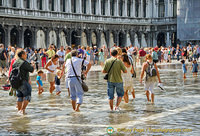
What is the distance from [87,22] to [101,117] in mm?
46832

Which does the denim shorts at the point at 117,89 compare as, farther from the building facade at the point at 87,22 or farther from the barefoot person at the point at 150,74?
the building facade at the point at 87,22

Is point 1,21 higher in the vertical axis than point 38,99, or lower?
higher

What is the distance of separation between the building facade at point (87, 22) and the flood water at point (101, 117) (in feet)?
110

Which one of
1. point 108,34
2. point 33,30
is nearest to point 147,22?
point 108,34

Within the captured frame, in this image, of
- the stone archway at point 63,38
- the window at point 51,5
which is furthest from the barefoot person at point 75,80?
the window at point 51,5

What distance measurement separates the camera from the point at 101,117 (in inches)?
441

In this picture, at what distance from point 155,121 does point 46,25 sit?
42341 millimetres

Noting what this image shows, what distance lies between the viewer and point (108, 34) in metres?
61.1

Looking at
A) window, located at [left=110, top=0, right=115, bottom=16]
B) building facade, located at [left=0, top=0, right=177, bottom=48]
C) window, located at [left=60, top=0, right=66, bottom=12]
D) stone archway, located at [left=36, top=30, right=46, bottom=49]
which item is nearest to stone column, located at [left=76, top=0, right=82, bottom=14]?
building facade, located at [left=0, top=0, right=177, bottom=48]

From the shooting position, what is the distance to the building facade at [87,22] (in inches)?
1927

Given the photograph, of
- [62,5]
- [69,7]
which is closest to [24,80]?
[62,5]

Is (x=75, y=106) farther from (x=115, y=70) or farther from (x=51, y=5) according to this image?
(x=51, y=5)

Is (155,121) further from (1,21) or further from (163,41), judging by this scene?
(163,41)

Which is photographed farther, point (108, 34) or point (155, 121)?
point (108, 34)
